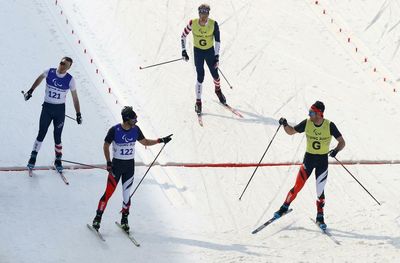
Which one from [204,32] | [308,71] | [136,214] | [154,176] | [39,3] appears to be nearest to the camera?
[136,214]

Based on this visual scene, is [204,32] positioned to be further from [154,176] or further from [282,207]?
[282,207]

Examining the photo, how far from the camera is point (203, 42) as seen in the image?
1617 cm

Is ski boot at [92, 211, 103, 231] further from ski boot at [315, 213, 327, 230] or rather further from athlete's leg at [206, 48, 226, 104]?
athlete's leg at [206, 48, 226, 104]

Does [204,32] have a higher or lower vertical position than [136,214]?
higher

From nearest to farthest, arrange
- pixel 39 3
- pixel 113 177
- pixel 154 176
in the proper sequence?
pixel 113 177
pixel 154 176
pixel 39 3

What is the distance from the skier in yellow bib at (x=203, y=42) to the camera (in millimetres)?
15984

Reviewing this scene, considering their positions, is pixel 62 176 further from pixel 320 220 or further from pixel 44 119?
Answer: pixel 320 220

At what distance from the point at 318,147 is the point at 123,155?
9.29 ft

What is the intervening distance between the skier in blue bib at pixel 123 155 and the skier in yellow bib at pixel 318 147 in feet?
6.93

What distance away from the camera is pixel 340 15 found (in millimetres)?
20391

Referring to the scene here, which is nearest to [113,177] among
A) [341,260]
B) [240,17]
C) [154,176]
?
[154,176]

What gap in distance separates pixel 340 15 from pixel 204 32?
541cm

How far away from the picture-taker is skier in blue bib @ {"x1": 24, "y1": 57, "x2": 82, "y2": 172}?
1355 cm

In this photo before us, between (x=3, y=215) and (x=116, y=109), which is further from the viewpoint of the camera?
(x=116, y=109)
